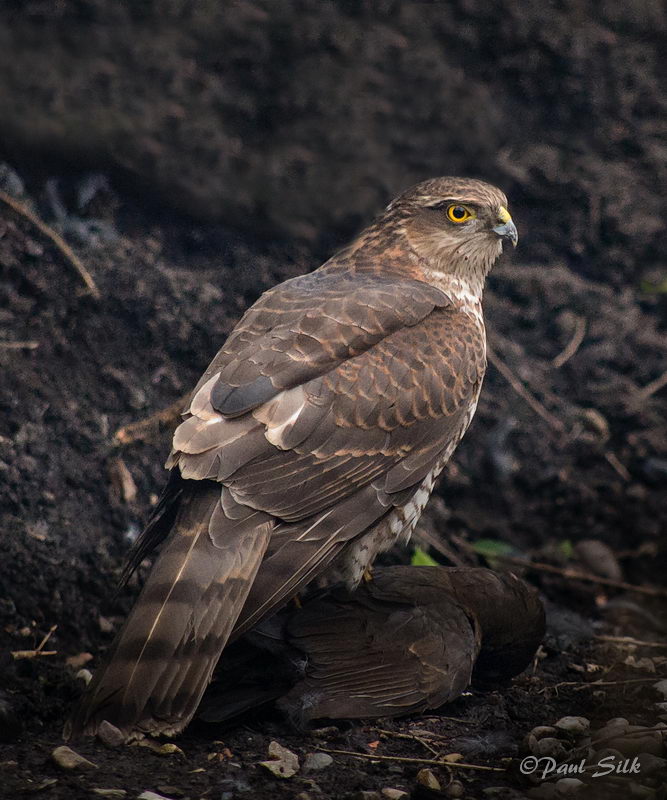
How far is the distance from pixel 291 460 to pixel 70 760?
1.22m

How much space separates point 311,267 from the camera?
605 centimetres

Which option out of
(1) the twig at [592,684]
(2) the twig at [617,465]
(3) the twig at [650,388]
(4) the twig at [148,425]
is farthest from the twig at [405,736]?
(3) the twig at [650,388]

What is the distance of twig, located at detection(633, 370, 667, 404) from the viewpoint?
6.09 meters

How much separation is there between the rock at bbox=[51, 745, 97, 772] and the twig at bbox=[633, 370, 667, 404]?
13.8ft

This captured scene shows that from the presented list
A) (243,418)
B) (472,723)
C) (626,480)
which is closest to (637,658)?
(472,723)

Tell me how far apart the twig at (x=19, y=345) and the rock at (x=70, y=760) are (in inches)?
93.4

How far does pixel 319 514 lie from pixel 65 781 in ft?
4.01

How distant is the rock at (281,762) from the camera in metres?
3.11

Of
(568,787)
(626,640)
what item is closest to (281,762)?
(568,787)

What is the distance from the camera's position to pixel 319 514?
352 centimetres

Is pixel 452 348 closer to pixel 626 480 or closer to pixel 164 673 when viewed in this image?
pixel 164 673

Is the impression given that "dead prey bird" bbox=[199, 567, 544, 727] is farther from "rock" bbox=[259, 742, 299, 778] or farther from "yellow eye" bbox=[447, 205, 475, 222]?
"yellow eye" bbox=[447, 205, 475, 222]

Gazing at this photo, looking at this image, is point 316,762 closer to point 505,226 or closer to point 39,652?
point 39,652

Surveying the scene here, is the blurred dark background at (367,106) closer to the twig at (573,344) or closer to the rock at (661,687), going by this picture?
the twig at (573,344)
